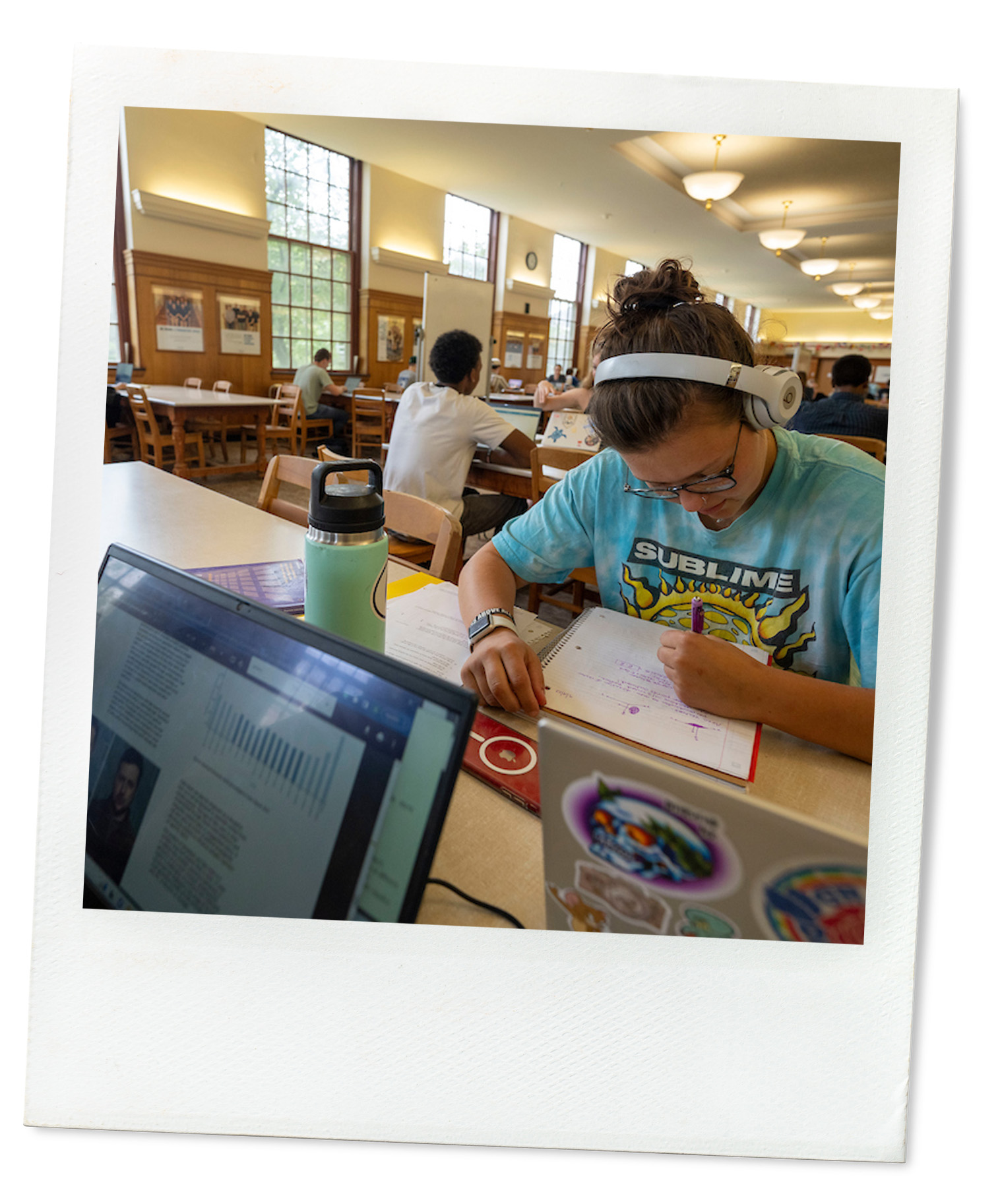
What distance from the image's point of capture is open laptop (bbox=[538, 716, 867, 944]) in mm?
458

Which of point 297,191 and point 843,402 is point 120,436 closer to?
point 843,402

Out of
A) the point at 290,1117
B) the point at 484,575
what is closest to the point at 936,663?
the point at 484,575

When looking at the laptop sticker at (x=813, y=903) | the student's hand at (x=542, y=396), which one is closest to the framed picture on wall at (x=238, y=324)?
the student's hand at (x=542, y=396)

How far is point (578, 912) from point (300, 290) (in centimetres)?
865

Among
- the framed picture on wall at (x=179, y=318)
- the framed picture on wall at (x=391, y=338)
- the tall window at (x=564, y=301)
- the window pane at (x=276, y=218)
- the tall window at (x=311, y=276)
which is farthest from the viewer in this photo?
the framed picture on wall at (x=391, y=338)

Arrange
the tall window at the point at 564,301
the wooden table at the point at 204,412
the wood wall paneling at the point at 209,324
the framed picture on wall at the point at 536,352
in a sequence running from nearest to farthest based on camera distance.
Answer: the wooden table at the point at 204,412
the wood wall paneling at the point at 209,324
the tall window at the point at 564,301
the framed picture on wall at the point at 536,352

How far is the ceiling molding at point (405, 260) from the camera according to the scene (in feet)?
24.8

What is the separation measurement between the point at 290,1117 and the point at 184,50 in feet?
3.99

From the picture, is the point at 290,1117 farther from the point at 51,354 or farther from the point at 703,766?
the point at 51,354

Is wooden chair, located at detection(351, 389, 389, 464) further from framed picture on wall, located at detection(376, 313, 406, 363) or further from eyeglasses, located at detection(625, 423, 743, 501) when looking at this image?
eyeglasses, located at detection(625, 423, 743, 501)

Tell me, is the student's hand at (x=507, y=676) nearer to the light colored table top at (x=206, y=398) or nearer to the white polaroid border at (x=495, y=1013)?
the white polaroid border at (x=495, y=1013)

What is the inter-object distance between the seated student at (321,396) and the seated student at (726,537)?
18.4ft

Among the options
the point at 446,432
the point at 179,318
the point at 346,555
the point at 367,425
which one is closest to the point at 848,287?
the point at 446,432

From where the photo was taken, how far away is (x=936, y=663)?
2.59 feet
